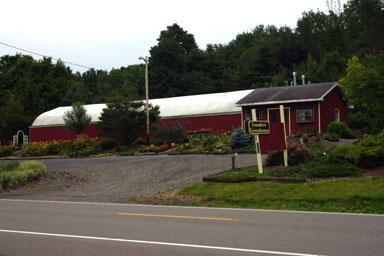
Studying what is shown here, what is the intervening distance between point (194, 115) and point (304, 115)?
12819 mm

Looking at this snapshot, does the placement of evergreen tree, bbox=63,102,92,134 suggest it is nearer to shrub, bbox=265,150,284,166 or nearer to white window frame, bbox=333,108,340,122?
white window frame, bbox=333,108,340,122

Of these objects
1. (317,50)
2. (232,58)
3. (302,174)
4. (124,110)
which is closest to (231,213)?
(302,174)

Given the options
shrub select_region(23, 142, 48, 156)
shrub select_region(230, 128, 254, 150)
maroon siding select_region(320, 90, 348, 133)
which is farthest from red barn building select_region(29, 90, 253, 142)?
shrub select_region(230, 128, 254, 150)

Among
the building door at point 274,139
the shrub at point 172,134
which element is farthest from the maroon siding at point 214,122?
the building door at point 274,139

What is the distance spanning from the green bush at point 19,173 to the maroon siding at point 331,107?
2108 centimetres

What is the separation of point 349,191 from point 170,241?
25.3ft

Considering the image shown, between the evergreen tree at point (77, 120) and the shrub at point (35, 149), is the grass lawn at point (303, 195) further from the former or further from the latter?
the evergreen tree at point (77, 120)

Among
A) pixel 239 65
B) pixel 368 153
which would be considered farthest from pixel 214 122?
pixel 239 65

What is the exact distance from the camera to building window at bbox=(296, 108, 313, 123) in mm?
34591

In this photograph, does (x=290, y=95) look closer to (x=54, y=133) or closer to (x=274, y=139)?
(x=274, y=139)

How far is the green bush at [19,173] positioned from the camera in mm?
21125

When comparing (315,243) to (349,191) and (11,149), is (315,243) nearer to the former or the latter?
(349,191)

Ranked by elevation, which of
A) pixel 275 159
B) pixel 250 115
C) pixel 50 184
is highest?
pixel 250 115

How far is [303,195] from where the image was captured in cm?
1436
